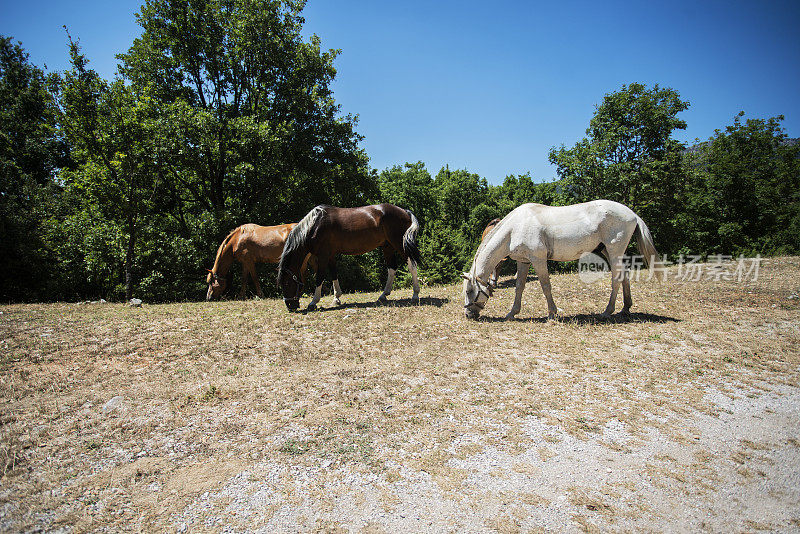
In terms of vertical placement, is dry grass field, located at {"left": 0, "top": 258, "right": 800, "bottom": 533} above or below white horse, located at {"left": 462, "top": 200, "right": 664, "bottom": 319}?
below

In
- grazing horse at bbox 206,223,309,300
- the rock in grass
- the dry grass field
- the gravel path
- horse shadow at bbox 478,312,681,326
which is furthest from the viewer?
grazing horse at bbox 206,223,309,300

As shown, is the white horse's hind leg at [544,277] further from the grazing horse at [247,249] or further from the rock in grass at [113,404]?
the grazing horse at [247,249]

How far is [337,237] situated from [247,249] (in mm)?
5559

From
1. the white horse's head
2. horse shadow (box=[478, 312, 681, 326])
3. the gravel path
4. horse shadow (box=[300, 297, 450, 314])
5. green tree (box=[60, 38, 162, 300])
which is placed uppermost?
green tree (box=[60, 38, 162, 300])

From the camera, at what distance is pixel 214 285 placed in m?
15.5

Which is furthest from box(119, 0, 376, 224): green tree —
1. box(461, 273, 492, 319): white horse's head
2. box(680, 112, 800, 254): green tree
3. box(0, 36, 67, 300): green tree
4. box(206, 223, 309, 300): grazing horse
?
box(680, 112, 800, 254): green tree

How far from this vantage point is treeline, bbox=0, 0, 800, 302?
15.2m

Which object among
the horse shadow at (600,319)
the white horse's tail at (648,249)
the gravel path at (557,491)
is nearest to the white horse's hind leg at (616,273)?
the horse shadow at (600,319)

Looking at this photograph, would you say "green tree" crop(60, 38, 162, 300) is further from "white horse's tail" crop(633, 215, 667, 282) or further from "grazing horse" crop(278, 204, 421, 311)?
"white horse's tail" crop(633, 215, 667, 282)

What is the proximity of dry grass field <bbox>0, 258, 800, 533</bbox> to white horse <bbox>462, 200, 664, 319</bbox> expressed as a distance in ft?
4.06

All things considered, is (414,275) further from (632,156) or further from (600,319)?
(632,156)

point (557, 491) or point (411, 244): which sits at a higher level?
point (411, 244)

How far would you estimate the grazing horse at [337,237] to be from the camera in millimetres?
11336

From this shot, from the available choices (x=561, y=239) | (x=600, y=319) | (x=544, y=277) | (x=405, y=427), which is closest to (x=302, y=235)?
(x=544, y=277)
